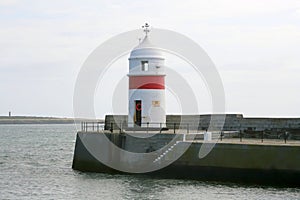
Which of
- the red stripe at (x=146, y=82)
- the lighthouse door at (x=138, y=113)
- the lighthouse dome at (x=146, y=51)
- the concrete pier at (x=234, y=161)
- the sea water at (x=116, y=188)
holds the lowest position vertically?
the sea water at (x=116, y=188)

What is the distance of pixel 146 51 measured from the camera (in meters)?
28.5

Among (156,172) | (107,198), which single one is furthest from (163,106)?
(107,198)

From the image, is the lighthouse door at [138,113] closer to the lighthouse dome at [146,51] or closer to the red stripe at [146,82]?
the red stripe at [146,82]

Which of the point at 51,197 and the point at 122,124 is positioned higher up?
the point at 122,124

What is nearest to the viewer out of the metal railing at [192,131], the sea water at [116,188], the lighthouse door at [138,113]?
the sea water at [116,188]

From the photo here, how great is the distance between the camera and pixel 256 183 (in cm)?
2333

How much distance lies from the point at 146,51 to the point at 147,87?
156 centimetres

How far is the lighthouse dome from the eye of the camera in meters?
28.3

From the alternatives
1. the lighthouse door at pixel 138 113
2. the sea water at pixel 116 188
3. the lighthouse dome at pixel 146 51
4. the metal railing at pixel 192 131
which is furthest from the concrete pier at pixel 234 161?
the lighthouse dome at pixel 146 51

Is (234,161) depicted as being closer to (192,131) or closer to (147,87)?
(192,131)

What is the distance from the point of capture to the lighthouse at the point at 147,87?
2825 cm

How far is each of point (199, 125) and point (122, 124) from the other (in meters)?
3.61

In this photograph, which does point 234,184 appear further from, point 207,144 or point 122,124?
point 122,124

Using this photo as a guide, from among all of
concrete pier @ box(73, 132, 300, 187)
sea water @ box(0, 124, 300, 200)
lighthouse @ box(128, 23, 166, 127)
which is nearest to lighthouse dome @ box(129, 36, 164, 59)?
lighthouse @ box(128, 23, 166, 127)
